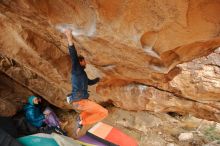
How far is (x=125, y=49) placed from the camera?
4555mm

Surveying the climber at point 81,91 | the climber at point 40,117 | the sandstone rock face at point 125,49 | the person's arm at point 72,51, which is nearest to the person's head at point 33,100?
the climber at point 40,117

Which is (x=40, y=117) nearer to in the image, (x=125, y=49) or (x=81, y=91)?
(x=81, y=91)

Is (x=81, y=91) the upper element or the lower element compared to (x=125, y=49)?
lower

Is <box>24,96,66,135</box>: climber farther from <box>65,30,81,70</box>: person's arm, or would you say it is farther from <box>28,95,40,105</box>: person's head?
<box>65,30,81,70</box>: person's arm

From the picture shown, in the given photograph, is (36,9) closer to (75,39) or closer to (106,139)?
(75,39)

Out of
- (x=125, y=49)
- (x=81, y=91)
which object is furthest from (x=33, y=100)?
(x=125, y=49)

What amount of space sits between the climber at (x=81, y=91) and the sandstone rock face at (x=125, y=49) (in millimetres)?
292

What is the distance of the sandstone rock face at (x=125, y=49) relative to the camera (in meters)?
3.71

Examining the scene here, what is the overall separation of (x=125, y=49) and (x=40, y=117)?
415cm

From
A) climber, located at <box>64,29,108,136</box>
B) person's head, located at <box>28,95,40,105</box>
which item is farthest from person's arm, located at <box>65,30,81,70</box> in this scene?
person's head, located at <box>28,95,40,105</box>

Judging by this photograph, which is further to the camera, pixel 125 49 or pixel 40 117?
pixel 40 117

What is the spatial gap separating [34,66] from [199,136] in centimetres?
456

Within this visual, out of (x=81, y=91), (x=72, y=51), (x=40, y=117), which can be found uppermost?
(x=72, y=51)

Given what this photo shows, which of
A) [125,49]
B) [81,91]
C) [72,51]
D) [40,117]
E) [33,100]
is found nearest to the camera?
[72,51]
